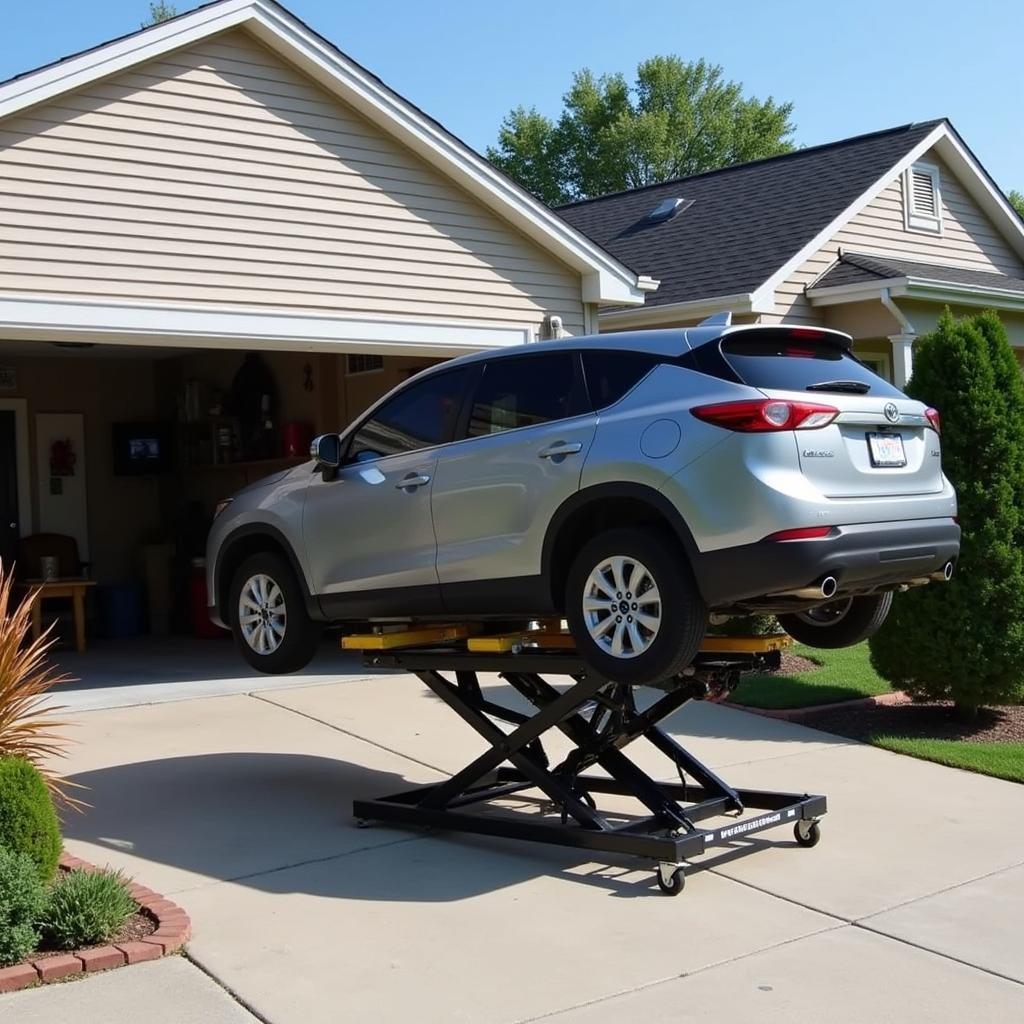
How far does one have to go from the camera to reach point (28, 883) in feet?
16.9

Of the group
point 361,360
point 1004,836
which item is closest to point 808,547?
point 1004,836

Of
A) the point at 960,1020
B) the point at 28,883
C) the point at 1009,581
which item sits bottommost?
the point at 960,1020

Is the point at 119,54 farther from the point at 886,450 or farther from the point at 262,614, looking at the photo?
the point at 886,450

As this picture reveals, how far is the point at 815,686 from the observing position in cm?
1116

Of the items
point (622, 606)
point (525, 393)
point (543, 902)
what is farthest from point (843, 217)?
point (543, 902)

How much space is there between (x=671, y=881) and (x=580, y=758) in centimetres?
94

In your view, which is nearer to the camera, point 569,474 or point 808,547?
point 808,547

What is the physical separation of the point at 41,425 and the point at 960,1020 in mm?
14168

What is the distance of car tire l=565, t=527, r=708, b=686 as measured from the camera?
562 cm

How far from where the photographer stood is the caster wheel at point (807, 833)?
6.78 m

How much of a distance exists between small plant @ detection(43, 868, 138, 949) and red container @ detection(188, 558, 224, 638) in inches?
408

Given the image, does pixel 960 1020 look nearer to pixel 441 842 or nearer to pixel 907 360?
pixel 441 842

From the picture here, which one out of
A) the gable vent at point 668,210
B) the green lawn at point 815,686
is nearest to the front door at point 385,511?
the green lawn at point 815,686

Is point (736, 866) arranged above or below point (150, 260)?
below
